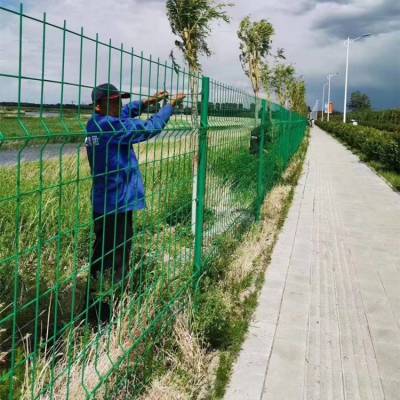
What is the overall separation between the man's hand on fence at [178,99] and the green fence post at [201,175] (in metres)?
0.46

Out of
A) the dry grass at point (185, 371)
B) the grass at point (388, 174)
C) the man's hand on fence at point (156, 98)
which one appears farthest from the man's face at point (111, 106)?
the grass at point (388, 174)

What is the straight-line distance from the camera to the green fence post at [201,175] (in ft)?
12.5

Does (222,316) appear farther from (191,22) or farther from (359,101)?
(359,101)

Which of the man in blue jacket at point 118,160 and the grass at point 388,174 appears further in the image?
the grass at point 388,174

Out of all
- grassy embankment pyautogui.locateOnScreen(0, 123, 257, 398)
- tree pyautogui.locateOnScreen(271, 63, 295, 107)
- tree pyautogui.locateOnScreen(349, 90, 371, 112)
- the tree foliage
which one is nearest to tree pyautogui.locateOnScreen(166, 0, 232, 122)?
the tree foliage

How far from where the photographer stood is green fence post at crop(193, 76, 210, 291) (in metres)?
3.80

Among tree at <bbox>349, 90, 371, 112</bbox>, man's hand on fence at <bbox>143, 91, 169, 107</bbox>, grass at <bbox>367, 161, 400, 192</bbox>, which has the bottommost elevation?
grass at <bbox>367, 161, 400, 192</bbox>

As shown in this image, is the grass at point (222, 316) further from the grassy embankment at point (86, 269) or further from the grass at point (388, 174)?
the grass at point (388, 174)

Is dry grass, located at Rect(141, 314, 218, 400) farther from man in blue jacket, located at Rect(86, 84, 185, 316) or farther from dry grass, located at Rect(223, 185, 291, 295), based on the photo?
dry grass, located at Rect(223, 185, 291, 295)

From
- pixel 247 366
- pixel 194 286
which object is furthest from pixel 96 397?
pixel 194 286

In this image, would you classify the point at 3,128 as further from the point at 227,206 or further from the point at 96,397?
the point at 227,206

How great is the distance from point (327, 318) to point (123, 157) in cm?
237

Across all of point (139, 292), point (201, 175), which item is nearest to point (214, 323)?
point (139, 292)

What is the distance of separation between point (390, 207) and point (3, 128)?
9.31 m
